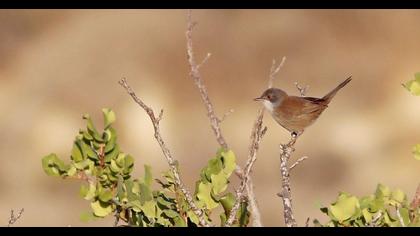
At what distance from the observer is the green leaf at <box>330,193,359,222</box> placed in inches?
100

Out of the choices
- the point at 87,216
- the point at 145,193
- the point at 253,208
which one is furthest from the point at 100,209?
the point at 253,208

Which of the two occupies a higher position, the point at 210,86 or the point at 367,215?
the point at 210,86

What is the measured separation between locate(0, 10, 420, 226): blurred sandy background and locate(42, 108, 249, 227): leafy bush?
11.8 metres

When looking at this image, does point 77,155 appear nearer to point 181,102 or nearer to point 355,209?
point 355,209

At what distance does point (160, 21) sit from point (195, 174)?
2.67 m

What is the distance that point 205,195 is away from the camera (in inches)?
107

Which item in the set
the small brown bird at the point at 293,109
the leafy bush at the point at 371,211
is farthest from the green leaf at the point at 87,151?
the small brown bird at the point at 293,109

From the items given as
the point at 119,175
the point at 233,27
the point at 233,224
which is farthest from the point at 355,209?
the point at 233,27

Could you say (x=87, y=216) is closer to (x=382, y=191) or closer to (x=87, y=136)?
(x=87, y=136)

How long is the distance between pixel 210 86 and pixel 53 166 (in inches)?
486

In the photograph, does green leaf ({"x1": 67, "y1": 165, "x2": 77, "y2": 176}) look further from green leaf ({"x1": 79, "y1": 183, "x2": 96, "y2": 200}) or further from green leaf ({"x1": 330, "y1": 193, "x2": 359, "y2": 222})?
green leaf ({"x1": 330, "y1": 193, "x2": 359, "y2": 222})

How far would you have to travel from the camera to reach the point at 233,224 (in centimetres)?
274

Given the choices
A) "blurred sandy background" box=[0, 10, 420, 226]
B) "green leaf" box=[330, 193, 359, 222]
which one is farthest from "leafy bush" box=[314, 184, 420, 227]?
"blurred sandy background" box=[0, 10, 420, 226]
